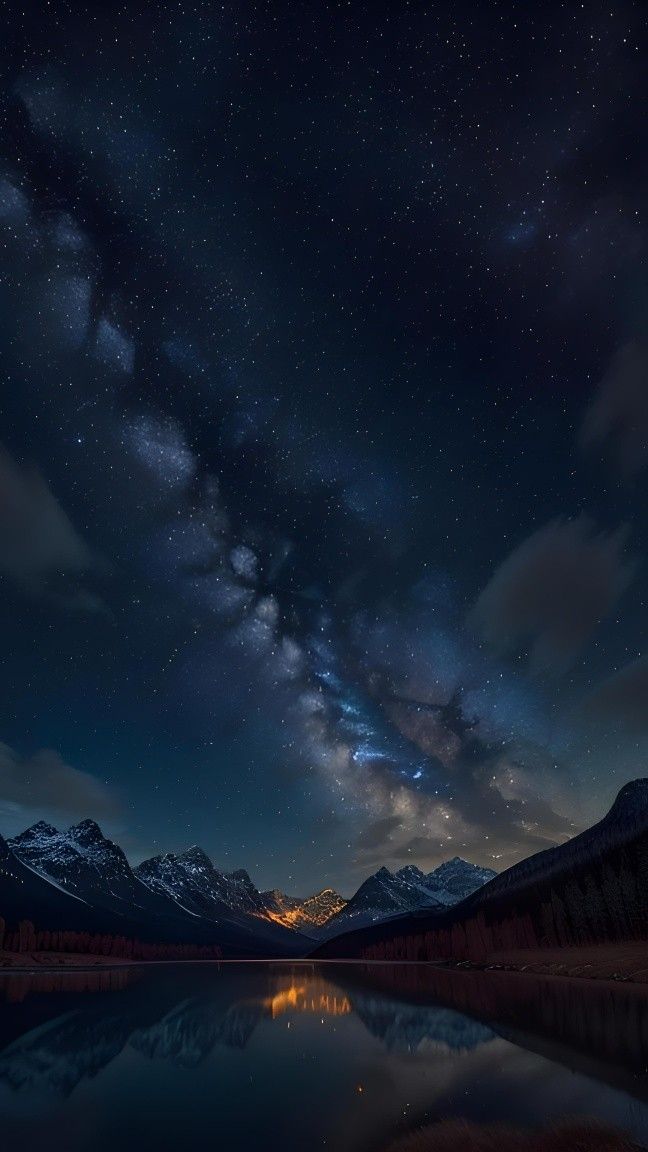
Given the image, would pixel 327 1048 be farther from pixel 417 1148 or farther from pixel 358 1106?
pixel 417 1148

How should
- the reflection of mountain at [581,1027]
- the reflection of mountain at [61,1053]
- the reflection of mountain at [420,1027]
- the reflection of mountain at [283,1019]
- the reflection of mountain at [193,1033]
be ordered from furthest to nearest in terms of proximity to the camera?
1. the reflection of mountain at [420,1027]
2. the reflection of mountain at [193,1033]
3. the reflection of mountain at [283,1019]
4. the reflection of mountain at [581,1027]
5. the reflection of mountain at [61,1053]

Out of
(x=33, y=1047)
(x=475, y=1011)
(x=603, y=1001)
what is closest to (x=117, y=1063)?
(x=33, y=1047)

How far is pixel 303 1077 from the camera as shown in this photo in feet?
68.8

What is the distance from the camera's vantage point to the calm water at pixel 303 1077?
50.1 feet

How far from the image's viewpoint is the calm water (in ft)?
50.1

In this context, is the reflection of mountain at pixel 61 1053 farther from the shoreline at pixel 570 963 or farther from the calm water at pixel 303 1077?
the shoreline at pixel 570 963

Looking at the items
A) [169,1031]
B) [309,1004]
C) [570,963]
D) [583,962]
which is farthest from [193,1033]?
[570,963]

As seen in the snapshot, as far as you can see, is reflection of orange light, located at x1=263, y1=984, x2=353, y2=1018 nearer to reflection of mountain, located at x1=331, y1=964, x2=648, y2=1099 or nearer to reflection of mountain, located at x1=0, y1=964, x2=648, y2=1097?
reflection of mountain, located at x1=0, y1=964, x2=648, y2=1097

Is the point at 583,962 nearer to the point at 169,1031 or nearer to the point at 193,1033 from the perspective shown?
the point at 193,1033

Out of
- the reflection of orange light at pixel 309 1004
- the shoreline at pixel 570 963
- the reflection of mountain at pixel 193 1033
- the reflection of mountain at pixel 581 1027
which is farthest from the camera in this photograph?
the shoreline at pixel 570 963

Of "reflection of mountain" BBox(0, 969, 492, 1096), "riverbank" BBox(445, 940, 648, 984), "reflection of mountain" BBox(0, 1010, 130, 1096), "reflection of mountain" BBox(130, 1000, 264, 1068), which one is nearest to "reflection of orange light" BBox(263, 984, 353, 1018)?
"reflection of mountain" BBox(0, 969, 492, 1096)

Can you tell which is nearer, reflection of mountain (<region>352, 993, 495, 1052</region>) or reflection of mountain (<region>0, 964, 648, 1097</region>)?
reflection of mountain (<region>0, 964, 648, 1097</region>)

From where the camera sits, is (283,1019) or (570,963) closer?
(283,1019)

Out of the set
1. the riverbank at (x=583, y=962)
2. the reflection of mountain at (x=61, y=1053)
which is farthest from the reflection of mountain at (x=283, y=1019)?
the riverbank at (x=583, y=962)
